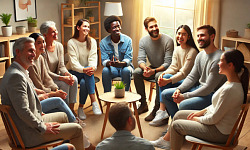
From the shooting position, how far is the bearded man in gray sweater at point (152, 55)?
4.57 metres

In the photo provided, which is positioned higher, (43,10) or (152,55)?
(43,10)

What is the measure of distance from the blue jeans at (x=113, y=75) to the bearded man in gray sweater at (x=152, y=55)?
0.11 m

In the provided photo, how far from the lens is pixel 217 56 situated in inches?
142

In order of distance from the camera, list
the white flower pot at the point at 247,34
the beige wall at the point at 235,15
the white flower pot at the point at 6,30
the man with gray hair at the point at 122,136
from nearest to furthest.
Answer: the man with gray hair at the point at 122,136 → the white flower pot at the point at 6,30 → the white flower pot at the point at 247,34 → the beige wall at the point at 235,15

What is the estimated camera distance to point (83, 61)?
4715 mm

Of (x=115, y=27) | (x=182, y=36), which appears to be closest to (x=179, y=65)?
(x=182, y=36)

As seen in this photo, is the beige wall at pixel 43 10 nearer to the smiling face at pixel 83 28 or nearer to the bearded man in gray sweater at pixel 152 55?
the smiling face at pixel 83 28

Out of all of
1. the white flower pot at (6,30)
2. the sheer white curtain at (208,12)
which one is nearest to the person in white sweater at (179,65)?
the sheer white curtain at (208,12)

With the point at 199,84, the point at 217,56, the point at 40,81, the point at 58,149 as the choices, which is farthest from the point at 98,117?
the point at 58,149

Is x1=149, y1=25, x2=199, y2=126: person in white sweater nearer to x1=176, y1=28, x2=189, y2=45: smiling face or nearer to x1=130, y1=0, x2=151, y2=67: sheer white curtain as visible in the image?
x1=176, y1=28, x2=189, y2=45: smiling face

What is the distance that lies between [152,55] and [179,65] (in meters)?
0.53

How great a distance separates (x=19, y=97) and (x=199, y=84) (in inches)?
82.9

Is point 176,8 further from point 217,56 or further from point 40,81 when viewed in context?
point 40,81

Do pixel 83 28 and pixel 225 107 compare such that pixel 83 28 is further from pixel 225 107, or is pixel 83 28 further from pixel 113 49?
pixel 225 107
